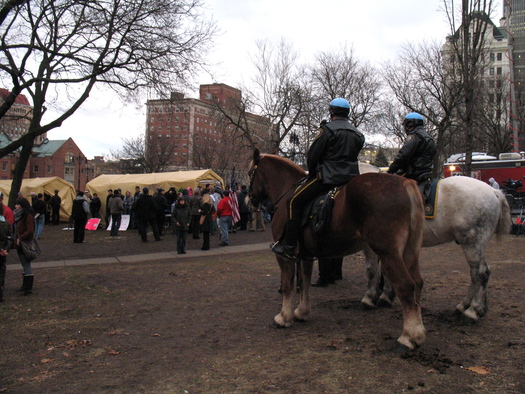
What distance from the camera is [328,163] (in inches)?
202

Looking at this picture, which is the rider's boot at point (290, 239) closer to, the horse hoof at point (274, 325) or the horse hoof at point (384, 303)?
the horse hoof at point (274, 325)

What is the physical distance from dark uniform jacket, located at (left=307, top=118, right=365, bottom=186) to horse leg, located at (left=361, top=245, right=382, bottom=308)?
6.56 feet

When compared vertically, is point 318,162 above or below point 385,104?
below

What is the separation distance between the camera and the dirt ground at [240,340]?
3867 millimetres

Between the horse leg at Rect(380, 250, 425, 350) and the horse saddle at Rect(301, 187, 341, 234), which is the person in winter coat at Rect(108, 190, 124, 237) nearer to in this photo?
the horse saddle at Rect(301, 187, 341, 234)

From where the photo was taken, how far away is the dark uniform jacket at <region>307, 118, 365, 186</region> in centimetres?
509

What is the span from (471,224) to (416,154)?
4.06ft

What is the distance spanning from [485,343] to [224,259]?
336 inches

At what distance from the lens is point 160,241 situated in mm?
17641

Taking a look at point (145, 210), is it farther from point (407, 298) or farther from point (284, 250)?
point (407, 298)

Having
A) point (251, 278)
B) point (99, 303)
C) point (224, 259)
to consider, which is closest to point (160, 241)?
point (224, 259)

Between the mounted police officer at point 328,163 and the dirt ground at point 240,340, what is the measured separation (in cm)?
134

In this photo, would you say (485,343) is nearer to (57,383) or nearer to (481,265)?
(481,265)

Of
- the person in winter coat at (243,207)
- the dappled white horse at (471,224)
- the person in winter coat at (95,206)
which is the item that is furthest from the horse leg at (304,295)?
the person in winter coat at (95,206)
